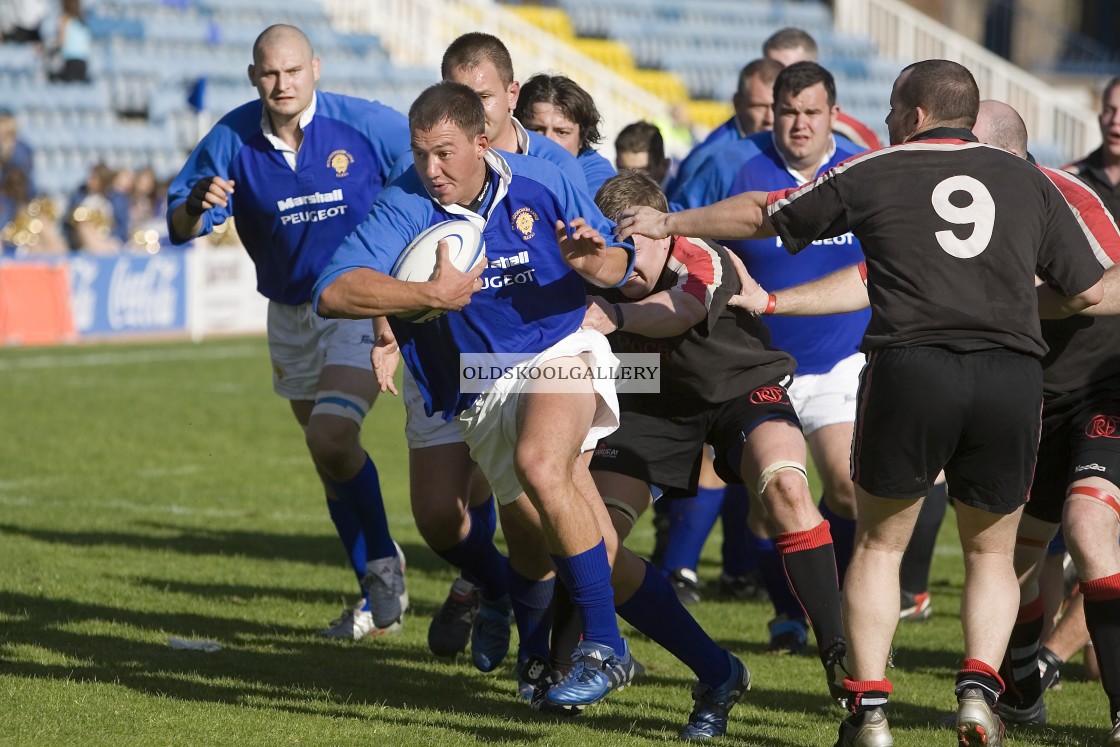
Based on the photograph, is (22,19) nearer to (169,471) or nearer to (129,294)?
(129,294)

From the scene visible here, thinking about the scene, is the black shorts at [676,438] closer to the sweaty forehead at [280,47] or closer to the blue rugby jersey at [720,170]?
the blue rugby jersey at [720,170]

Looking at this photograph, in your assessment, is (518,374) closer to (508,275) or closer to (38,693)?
(508,275)

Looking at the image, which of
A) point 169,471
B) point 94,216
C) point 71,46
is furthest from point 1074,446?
point 71,46

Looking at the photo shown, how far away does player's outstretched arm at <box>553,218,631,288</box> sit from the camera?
4.97 m

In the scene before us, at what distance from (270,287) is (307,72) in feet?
3.27

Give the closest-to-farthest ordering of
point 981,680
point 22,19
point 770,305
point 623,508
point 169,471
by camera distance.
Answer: point 981,680
point 770,305
point 623,508
point 169,471
point 22,19

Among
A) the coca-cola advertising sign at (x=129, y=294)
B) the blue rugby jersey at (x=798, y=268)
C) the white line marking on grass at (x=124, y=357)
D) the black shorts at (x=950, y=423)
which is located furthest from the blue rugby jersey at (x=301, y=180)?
the coca-cola advertising sign at (x=129, y=294)

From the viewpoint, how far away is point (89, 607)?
7.05 metres

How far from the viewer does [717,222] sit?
4.99m

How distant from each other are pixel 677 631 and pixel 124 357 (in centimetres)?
1288

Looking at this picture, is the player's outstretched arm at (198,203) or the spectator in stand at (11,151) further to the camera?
the spectator in stand at (11,151)

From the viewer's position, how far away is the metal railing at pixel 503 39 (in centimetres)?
2584

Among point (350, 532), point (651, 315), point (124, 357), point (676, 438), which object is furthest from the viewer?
point (124, 357)

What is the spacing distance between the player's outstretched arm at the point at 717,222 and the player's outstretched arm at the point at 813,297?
1.41 ft
